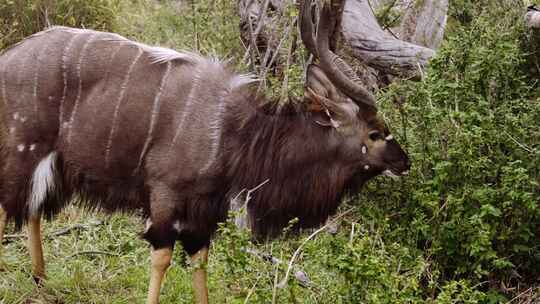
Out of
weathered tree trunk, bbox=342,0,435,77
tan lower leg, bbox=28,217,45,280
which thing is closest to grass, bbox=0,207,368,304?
tan lower leg, bbox=28,217,45,280

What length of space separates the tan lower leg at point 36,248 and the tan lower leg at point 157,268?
0.79 metres

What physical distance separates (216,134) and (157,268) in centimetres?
66

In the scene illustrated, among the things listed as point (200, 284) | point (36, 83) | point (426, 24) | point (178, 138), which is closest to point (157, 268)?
point (200, 284)

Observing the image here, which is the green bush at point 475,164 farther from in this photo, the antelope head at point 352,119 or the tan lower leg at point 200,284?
the tan lower leg at point 200,284

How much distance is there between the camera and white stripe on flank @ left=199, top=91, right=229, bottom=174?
137 inches

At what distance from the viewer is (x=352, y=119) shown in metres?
3.61

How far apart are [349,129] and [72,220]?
2179 millimetres

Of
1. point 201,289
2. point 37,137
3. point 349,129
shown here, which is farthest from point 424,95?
point 37,137

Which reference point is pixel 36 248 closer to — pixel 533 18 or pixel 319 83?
A: pixel 319 83

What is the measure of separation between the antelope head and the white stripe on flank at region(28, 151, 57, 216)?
1.21 m

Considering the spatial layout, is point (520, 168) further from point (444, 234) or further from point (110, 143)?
point (110, 143)

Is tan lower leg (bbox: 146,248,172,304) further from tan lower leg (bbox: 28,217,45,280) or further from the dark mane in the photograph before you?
tan lower leg (bbox: 28,217,45,280)

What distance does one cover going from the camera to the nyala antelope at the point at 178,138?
3.52 m

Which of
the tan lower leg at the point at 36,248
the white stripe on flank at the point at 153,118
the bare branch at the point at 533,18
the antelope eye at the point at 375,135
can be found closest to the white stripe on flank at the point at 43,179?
the tan lower leg at the point at 36,248
